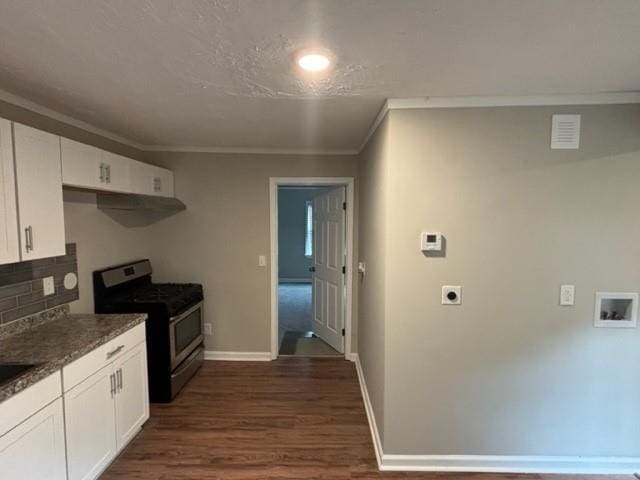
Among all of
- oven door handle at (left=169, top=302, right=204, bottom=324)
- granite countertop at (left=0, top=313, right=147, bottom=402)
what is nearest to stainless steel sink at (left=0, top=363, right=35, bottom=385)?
granite countertop at (left=0, top=313, right=147, bottom=402)

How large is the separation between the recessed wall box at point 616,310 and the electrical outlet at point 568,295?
5.6 inches

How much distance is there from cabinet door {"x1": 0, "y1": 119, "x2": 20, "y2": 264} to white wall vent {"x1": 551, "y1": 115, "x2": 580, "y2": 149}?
295 centimetres

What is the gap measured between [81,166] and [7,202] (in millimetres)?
587

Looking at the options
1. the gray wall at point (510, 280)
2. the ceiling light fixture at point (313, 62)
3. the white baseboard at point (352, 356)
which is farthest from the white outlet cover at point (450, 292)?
the white baseboard at point (352, 356)

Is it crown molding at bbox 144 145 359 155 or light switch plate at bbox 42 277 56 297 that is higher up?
crown molding at bbox 144 145 359 155

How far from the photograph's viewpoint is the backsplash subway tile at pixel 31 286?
208 centimetres

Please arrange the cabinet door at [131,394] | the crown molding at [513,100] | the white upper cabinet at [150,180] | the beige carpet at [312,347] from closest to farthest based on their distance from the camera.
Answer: the crown molding at [513,100] → the cabinet door at [131,394] → the white upper cabinet at [150,180] → the beige carpet at [312,347]

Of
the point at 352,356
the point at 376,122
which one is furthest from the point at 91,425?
the point at 376,122

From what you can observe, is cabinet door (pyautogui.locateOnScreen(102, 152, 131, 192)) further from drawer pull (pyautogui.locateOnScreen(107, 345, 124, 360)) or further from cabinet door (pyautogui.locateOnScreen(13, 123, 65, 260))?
drawer pull (pyautogui.locateOnScreen(107, 345, 124, 360))

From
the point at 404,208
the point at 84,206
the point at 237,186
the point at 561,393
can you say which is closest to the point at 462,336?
the point at 561,393

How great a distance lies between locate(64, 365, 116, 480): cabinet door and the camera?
183 cm

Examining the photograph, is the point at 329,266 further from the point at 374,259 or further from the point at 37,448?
the point at 37,448

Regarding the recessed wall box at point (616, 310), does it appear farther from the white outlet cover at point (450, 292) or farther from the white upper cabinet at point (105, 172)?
the white upper cabinet at point (105, 172)

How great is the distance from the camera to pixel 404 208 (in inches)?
83.4
